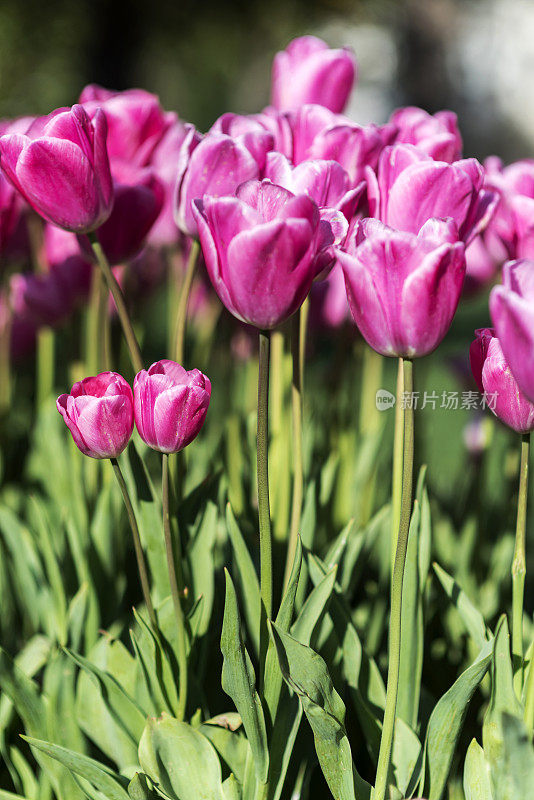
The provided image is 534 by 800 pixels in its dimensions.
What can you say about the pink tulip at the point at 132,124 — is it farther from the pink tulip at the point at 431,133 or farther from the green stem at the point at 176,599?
the green stem at the point at 176,599

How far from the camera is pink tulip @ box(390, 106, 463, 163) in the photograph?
61 centimetres

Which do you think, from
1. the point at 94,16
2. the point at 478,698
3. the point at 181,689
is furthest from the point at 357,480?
the point at 94,16

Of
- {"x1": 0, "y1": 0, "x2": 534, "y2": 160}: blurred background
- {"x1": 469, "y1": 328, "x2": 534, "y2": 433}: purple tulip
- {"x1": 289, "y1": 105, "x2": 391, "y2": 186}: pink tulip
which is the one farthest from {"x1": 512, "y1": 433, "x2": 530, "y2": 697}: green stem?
{"x1": 0, "y1": 0, "x2": 534, "y2": 160}: blurred background

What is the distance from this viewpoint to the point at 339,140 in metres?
0.61

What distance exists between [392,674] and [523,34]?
1256 centimetres

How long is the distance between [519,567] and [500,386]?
16 centimetres

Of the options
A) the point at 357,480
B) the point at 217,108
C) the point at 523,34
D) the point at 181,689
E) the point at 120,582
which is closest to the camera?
the point at 181,689

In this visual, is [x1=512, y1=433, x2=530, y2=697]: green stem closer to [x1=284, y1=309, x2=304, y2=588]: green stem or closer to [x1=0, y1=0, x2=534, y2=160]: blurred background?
[x1=284, y1=309, x2=304, y2=588]: green stem

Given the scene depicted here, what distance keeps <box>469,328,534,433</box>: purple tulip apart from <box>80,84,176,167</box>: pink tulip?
1.43 feet

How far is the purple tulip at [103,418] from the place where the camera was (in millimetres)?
492

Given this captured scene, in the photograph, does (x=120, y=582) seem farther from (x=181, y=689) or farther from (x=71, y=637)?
(x=181, y=689)

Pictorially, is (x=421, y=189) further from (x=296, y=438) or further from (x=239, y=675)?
(x=239, y=675)

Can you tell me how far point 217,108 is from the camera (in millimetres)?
8438

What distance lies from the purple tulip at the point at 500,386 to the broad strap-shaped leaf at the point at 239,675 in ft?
0.70
